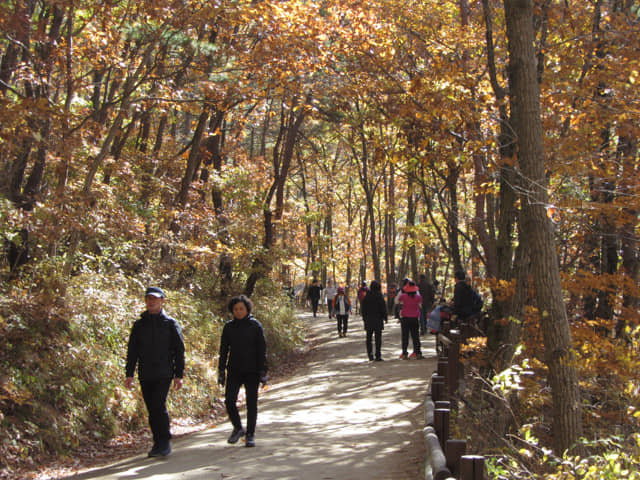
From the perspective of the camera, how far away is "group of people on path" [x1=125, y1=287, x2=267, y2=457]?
7633mm

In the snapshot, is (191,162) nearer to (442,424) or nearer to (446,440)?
(442,424)

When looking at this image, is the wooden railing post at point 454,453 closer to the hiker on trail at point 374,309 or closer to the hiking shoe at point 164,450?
the hiking shoe at point 164,450

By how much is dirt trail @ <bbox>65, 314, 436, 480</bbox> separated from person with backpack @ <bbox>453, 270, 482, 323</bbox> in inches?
61.6

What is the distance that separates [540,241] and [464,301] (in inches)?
288

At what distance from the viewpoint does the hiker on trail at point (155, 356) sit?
760 cm

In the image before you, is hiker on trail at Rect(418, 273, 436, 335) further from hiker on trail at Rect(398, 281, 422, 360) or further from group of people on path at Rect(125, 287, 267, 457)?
group of people on path at Rect(125, 287, 267, 457)

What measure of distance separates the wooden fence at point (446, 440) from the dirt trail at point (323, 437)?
758mm

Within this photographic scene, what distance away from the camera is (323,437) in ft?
30.3

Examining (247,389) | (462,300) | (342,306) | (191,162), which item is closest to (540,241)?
(247,389)

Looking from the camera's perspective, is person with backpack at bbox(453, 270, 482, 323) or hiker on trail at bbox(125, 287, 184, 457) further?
person with backpack at bbox(453, 270, 482, 323)

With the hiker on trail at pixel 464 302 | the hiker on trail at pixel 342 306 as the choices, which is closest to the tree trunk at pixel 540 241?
the hiker on trail at pixel 464 302

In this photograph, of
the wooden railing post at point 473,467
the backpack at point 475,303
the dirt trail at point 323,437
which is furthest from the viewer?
the backpack at point 475,303

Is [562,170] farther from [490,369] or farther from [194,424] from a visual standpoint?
[194,424]

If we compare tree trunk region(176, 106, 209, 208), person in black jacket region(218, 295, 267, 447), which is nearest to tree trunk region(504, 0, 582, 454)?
person in black jacket region(218, 295, 267, 447)
